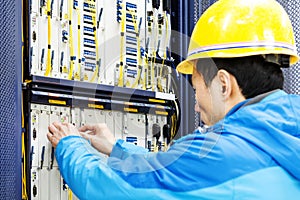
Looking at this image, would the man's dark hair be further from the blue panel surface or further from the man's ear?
the blue panel surface

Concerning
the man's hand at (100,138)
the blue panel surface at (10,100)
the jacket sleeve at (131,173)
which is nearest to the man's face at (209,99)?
the jacket sleeve at (131,173)

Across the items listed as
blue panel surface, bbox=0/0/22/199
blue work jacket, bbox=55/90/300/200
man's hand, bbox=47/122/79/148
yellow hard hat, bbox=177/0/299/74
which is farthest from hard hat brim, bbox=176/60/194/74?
blue panel surface, bbox=0/0/22/199

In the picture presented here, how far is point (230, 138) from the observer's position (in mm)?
1812

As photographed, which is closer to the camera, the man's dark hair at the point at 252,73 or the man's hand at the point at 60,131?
the man's dark hair at the point at 252,73

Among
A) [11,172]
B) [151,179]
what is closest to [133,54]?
[11,172]

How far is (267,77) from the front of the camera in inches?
78.8

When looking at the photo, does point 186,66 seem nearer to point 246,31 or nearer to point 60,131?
point 246,31

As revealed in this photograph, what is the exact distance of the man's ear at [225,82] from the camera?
79.3 inches

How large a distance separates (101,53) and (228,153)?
251cm

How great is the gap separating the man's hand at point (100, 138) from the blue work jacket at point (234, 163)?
99 cm

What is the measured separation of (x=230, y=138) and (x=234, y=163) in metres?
0.09

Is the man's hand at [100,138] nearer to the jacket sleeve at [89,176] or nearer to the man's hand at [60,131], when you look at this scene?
the man's hand at [60,131]

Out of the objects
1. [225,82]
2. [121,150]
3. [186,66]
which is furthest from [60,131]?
[225,82]

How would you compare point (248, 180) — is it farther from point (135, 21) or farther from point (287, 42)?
point (135, 21)
